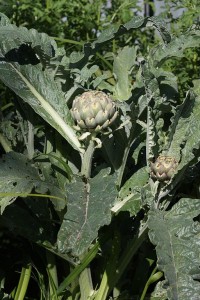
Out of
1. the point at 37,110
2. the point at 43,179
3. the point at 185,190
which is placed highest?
the point at 37,110

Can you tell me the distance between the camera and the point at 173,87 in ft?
4.61

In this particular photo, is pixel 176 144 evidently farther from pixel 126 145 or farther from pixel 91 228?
pixel 91 228

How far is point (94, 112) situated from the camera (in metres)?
1.16

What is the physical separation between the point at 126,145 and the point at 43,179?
0.20 meters

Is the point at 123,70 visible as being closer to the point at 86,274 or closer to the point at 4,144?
the point at 4,144

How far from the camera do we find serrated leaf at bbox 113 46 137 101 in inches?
55.0

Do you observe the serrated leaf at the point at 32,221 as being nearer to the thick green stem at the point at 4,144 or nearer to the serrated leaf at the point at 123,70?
the thick green stem at the point at 4,144

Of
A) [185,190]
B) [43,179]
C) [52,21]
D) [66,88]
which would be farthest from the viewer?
[52,21]

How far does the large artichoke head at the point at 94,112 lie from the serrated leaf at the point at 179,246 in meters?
0.20

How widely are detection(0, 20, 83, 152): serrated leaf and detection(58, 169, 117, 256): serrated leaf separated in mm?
140

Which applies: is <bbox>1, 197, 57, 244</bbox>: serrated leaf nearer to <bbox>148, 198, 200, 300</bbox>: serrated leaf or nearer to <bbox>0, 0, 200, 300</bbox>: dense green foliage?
<bbox>0, 0, 200, 300</bbox>: dense green foliage

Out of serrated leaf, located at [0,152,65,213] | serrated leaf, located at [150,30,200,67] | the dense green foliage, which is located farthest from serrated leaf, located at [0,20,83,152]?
serrated leaf, located at [150,30,200,67]

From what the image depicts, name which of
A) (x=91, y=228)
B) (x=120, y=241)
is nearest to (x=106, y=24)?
(x=120, y=241)

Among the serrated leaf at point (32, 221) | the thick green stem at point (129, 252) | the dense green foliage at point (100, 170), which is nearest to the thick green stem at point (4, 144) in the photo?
the dense green foliage at point (100, 170)
